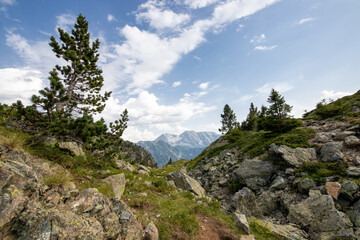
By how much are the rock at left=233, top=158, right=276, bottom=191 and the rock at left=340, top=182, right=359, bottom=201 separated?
5.30m

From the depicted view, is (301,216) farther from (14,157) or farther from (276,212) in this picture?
(14,157)

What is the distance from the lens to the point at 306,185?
1026 cm

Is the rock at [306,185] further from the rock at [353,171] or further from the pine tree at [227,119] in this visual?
the pine tree at [227,119]

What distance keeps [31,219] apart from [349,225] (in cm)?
1325

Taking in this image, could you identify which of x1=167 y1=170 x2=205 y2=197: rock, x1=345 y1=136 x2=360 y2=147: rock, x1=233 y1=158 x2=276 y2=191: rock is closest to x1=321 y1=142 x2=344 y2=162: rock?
x1=345 y1=136 x2=360 y2=147: rock

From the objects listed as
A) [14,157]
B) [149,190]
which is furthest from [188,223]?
[14,157]

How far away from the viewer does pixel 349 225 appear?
719 centimetres

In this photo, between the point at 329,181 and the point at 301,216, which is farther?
the point at 329,181

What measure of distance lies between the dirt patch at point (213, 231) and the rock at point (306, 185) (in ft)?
23.7

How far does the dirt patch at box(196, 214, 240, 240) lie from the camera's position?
661 centimetres

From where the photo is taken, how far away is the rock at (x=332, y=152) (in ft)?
37.7

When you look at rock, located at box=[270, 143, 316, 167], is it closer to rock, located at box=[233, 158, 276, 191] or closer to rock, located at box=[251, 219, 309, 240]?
rock, located at box=[233, 158, 276, 191]

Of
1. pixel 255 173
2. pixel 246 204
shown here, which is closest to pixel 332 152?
pixel 255 173

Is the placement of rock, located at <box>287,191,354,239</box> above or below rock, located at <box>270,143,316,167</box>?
below
